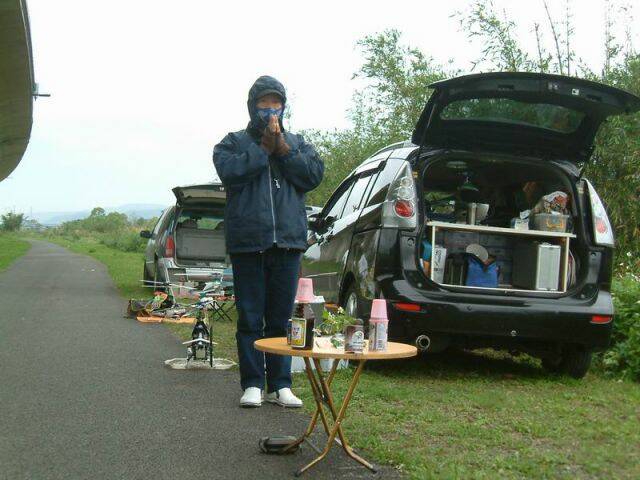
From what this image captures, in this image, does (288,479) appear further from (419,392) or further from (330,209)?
(330,209)

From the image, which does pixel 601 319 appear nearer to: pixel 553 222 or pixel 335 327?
pixel 553 222

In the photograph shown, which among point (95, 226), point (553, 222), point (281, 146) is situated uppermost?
point (281, 146)

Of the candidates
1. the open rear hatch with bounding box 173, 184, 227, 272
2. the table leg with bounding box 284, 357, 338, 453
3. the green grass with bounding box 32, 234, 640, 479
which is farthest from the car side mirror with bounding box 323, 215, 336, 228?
the open rear hatch with bounding box 173, 184, 227, 272

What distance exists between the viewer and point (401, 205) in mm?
6379

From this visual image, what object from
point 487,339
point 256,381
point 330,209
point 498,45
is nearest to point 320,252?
point 330,209

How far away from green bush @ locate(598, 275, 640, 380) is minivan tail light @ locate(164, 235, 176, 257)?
7286mm

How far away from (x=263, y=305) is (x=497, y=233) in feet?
7.06

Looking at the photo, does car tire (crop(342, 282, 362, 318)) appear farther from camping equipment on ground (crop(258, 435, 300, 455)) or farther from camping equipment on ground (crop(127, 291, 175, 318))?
camping equipment on ground (crop(127, 291, 175, 318))

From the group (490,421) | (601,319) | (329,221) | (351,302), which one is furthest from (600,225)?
(329,221)

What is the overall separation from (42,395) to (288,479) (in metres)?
2.57

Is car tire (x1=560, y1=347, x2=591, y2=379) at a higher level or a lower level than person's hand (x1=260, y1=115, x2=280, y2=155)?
lower

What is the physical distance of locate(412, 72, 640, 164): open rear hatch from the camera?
6207 mm

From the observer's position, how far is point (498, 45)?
12.5 m

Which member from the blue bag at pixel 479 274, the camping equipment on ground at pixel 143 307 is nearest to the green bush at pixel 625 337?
the blue bag at pixel 479 274
